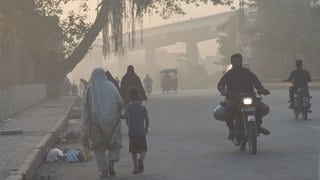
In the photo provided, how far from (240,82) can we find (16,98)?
12783 mm

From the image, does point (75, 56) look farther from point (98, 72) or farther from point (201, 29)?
point (201, 29)

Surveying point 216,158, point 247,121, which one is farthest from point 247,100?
point 216,158

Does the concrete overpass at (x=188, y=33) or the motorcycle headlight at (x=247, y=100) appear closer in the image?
the motorcycle headlight at (x=247, y=100)

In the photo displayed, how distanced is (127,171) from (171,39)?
9634 centimetres

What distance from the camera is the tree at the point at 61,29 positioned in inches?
1325

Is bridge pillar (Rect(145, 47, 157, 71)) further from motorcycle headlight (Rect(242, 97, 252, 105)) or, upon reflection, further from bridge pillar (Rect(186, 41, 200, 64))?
motorcycle headlight (Rect(242, 97, 252, 105))

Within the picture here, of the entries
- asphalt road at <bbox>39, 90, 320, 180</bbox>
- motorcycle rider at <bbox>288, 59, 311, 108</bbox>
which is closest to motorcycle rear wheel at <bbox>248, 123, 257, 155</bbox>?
asphalt road at <bbox>39, 90, 320, 180</bbox>

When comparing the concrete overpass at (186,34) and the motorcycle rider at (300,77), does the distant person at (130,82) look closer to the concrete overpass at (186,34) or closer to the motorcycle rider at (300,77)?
the motorcycle rider at (300,77)

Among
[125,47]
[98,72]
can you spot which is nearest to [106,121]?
[98,72]

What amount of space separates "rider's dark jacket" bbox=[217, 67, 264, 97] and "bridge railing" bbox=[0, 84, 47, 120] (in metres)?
9.05

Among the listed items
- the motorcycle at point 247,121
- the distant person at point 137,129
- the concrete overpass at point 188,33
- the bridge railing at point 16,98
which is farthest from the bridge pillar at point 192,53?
the distant person at point 137,129

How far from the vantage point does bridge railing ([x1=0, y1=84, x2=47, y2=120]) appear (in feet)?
63.8

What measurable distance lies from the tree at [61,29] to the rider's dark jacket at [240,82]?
21.1 m

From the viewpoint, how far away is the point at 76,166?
35.3 feet
